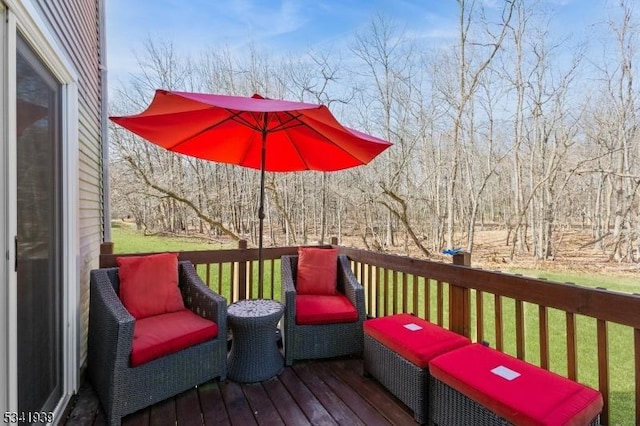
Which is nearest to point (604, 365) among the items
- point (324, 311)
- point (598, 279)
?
point (324, 311)

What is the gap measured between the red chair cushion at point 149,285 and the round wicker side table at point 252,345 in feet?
1.78

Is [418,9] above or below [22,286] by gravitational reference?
above

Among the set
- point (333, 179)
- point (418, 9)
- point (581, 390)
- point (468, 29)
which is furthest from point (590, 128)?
point (581, 390)

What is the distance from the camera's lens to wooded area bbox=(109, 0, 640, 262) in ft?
30.3

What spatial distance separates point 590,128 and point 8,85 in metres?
13.7

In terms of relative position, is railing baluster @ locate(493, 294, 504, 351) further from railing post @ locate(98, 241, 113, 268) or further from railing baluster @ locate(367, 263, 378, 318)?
railing post @ locate(98, 241, 113, 268)

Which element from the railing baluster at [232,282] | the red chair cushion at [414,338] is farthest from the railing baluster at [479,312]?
the railing baluster at [232,282]

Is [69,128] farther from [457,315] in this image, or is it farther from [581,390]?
[581,390]

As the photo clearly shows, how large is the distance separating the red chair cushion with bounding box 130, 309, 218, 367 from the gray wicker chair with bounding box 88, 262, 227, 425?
4 centimetres

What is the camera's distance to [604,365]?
1.89m

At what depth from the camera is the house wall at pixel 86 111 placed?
244 cm

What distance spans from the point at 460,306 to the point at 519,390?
3.50 ft

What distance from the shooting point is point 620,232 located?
→ 10320 mm

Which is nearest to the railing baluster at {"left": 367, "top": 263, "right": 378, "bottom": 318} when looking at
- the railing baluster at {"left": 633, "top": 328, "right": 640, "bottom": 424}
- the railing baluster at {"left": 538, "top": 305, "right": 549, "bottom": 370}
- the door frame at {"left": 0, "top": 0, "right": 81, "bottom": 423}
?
the railing baluster at {"left": 538, "top": 305, "right": 549, "bottom": 370}
